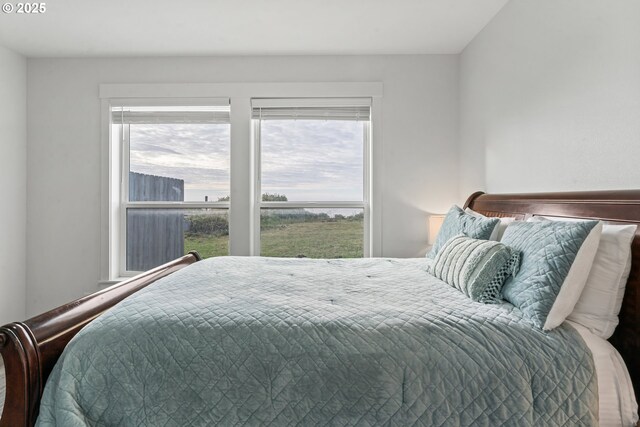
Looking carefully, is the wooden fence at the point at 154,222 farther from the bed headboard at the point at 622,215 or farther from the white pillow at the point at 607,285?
the white pillow at the point at 607,285

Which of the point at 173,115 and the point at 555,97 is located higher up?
the point at 173,115

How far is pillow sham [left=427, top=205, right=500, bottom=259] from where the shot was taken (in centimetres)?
190

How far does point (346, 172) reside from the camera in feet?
11.7

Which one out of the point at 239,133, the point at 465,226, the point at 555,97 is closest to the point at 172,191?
the point at 239,133

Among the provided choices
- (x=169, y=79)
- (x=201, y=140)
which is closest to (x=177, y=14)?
(x=169, y=79)

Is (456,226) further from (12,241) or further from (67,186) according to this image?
(12,241)

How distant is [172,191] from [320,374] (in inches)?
117

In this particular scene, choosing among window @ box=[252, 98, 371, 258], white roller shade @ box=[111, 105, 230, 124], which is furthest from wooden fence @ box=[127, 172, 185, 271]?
window @ box=[252, 98, 371, 258]

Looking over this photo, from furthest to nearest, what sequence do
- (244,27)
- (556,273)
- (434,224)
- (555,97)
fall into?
(434,224)
(244,27)
(555,97)
(556,273)

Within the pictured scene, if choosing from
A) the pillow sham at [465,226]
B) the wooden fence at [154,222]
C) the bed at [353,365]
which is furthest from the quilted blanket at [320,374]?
the wooden fence at [154,222]

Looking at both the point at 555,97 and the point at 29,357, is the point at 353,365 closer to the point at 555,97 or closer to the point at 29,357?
the point at 29,357

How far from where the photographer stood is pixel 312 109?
3.45 metres

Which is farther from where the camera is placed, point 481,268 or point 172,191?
point 172,191

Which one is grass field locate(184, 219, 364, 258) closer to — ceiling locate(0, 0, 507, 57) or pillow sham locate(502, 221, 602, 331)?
ceiling locate(0, 0, 507, 57)
